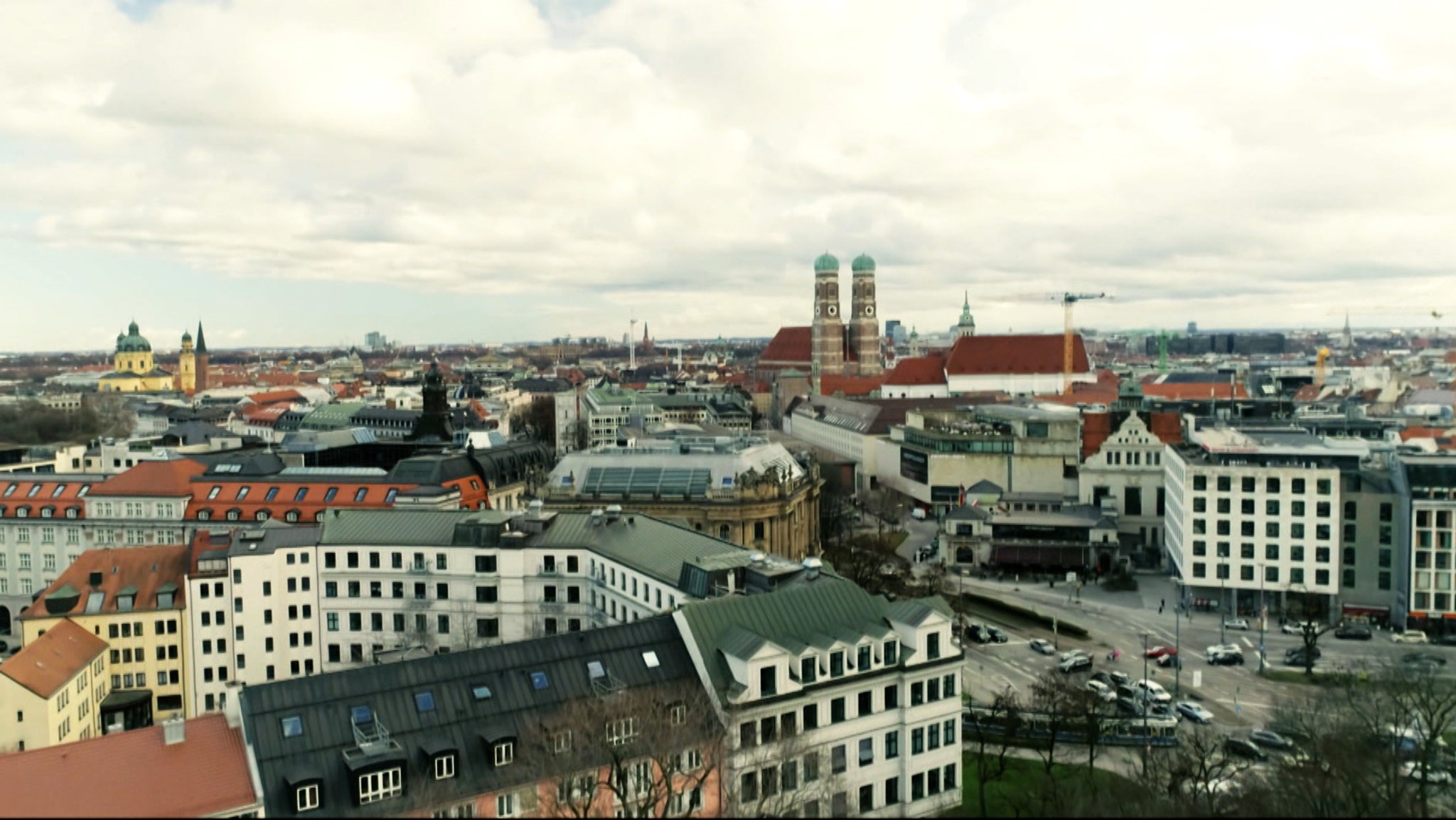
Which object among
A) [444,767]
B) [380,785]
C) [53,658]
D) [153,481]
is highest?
[153,481]

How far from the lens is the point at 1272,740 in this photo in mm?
58750

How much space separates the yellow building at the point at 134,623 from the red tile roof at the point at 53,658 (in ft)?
5.54

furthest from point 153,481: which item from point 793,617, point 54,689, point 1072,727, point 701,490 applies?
point 1072,727

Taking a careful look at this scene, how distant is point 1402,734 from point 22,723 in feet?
213

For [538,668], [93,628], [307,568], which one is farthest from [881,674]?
[93,628]

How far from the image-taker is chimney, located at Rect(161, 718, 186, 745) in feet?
130

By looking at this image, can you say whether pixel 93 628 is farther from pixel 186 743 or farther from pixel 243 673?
pixel 186 743

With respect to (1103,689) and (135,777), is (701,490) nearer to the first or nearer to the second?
(1103,689)

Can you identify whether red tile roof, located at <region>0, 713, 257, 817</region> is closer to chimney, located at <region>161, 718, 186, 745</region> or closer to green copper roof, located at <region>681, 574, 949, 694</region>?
chimney, located at <region>161, 718, 186, 745</region>

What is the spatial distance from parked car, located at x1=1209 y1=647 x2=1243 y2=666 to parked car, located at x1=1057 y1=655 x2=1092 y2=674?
8344mm

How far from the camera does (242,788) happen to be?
126 feet

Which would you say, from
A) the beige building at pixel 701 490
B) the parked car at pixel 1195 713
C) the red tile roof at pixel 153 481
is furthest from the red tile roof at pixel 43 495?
the parked car at pixel 1195 713

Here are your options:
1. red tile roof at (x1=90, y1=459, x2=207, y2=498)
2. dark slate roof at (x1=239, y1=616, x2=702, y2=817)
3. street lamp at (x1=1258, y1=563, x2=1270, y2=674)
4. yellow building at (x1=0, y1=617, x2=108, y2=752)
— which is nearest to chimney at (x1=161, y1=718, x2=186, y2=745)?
dark slate roof at (x1=239, y1=616, x2=702, y2=817)

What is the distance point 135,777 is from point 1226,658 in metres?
63.9
